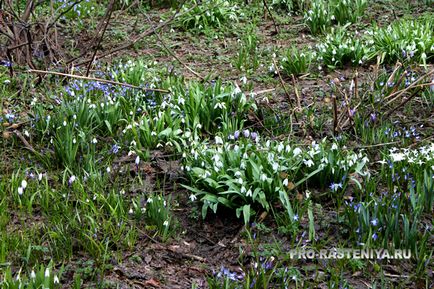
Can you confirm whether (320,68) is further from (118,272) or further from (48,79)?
(118,272)

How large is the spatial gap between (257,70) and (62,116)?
2.28 meters

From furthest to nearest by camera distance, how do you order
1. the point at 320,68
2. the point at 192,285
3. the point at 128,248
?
the point at 320,68
the point at 128,248
the point at 192,285

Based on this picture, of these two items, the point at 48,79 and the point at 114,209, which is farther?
the point at 48,79

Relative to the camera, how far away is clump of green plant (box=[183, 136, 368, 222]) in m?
3.76

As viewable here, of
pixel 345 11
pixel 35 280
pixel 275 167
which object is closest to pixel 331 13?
pixel 345 11

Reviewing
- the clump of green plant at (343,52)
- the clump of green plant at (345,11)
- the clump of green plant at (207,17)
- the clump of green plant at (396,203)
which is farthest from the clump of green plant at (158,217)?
the clump of green plant at (345,11)

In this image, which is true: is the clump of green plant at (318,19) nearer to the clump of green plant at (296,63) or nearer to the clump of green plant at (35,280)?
the clump of green plant at (296,63)

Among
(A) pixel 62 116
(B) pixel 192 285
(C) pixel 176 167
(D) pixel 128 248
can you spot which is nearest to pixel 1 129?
(A) pixel 62 116

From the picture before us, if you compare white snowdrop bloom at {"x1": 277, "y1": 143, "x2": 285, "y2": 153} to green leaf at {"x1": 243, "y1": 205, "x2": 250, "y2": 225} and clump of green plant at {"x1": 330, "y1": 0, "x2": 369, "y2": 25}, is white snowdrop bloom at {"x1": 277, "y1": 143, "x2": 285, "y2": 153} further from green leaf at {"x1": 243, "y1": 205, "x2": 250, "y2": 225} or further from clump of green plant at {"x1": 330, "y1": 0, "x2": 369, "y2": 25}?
clump of green plant at {"x1": 330, "y1": 0, "x2": 369, "y2": 25}

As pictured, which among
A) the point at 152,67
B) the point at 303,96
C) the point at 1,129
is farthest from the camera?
the point at 152,67

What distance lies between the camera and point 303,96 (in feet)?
18.2

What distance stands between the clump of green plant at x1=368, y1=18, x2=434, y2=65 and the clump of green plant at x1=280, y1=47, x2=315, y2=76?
686mm

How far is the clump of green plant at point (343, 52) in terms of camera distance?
5.97m

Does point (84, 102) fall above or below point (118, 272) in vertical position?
above
